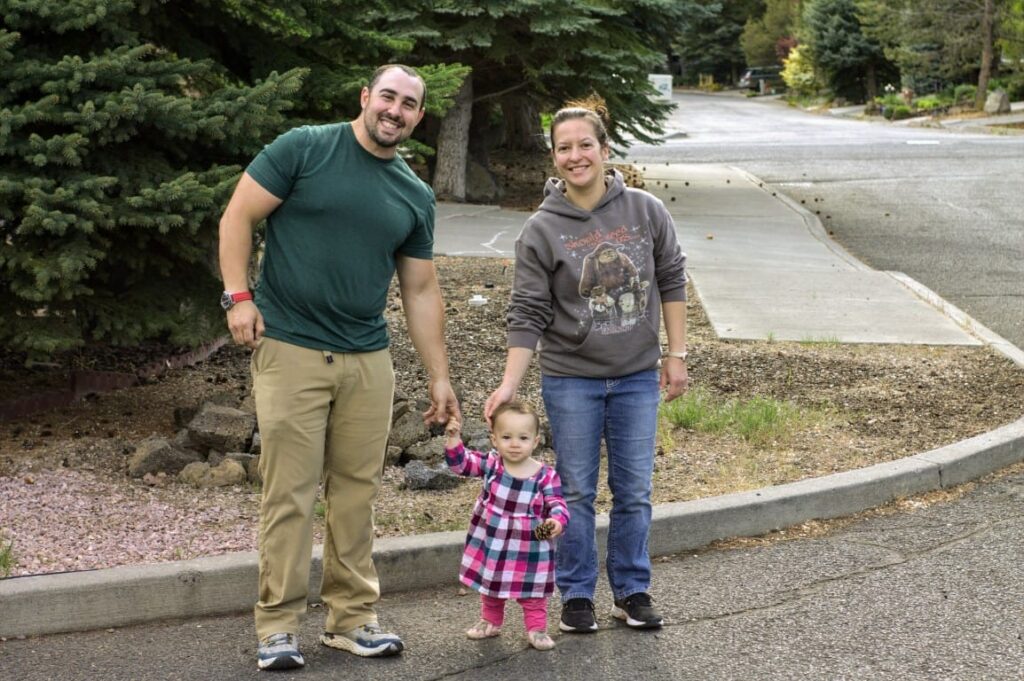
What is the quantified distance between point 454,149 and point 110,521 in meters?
12.5

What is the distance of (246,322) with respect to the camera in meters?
4.39

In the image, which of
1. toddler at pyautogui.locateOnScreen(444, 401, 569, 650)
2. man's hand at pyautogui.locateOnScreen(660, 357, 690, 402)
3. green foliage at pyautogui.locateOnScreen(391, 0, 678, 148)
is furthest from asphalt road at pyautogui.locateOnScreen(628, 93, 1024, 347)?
toddler at pyautogui.locateOnScreen(444, 401, 569, 650)

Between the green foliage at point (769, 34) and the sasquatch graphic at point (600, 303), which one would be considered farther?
the green foliage at point (769, 34)

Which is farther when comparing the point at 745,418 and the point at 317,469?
the point at 745,418

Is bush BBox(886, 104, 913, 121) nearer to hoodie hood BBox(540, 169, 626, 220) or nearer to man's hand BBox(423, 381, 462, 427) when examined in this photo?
hoodie hood BBox(540, 169, 626, 220)

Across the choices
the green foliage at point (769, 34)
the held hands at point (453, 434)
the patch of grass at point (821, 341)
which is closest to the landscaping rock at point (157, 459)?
the held hands at point (453, 434)

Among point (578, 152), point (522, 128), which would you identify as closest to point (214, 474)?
point (578, 152)

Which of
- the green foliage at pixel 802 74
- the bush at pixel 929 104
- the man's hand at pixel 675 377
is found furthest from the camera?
the green foliage at pixel 802 74

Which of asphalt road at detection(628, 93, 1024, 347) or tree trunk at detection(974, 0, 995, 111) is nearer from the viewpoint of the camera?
asphalt road at detection(628, 93, 1024, 347)

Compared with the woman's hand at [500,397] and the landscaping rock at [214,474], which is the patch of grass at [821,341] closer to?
the landscaping rock at [214,474]

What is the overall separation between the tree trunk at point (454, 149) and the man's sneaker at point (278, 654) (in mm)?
13318

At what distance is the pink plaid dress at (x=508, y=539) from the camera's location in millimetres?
4641

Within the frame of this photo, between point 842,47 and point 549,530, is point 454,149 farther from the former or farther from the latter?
point 842,47

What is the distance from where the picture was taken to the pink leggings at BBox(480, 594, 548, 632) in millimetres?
4676
